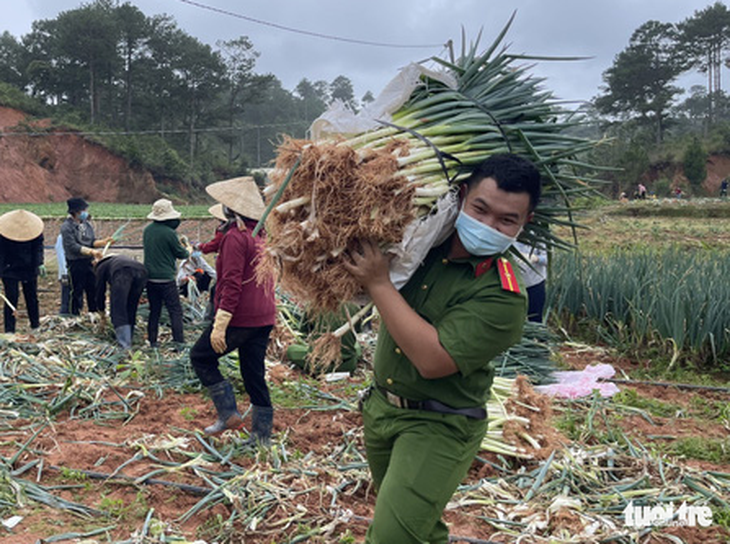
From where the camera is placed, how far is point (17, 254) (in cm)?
680

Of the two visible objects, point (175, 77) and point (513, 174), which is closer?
point (513, 174)

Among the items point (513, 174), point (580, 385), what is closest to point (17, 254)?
point (580, 385)

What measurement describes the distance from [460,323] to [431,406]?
0.28m

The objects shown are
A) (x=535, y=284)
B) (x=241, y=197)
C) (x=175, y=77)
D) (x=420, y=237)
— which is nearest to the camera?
(x=420, y=237)

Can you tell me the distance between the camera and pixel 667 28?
173 feet

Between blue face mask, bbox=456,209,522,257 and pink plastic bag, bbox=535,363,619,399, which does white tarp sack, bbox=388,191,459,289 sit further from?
pink plastic bag, bbox=535,363,619,399

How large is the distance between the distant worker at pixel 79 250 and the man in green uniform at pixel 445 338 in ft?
19.0

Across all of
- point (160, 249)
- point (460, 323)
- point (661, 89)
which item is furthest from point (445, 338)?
point (661, 89)

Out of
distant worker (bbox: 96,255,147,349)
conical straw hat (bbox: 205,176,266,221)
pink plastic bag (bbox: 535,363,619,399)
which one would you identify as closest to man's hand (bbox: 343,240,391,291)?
conical straw hat (bbox: 205,176,266,221)

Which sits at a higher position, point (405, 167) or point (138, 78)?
point (138, 78)

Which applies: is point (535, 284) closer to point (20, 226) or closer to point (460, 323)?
point (460, 323)

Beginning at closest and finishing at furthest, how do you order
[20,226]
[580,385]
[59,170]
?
[580,385], [20,226], [59,170]

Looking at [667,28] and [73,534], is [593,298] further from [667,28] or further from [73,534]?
[667,28]

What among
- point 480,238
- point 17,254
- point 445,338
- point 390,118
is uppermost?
point 390,118
